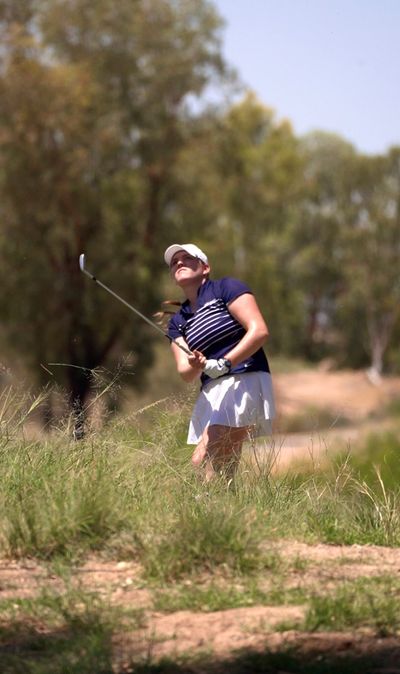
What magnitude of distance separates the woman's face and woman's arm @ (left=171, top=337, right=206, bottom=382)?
0.33 meters

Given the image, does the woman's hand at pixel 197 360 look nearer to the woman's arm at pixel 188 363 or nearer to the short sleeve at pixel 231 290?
the woman's arm at pixel 188 363

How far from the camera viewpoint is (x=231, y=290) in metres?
6.60

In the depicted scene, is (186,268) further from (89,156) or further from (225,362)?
(89,156)

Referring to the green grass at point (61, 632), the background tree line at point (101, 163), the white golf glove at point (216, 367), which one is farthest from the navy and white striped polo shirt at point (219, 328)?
the background tree line at point (101, 163)

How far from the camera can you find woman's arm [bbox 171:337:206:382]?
6.45m

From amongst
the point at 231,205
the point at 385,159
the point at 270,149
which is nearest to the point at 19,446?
the point at 231,205

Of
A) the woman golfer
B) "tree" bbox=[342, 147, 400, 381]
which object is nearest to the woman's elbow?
the woman golfer

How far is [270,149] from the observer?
44375mm

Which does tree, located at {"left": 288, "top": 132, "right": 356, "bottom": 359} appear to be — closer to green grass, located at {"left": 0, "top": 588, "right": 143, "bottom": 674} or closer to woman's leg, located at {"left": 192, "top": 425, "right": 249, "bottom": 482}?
woman's leg, located at {"left": 192, "top": 425, "right": 249, "bottom": 482}

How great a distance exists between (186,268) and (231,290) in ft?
1.06

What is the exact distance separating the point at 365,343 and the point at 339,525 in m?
48.3

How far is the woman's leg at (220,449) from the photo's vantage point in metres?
6.25

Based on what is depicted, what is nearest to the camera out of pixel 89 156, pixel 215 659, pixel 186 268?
pixel 215 659

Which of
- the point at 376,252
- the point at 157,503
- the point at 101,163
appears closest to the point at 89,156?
the point at 101,163
